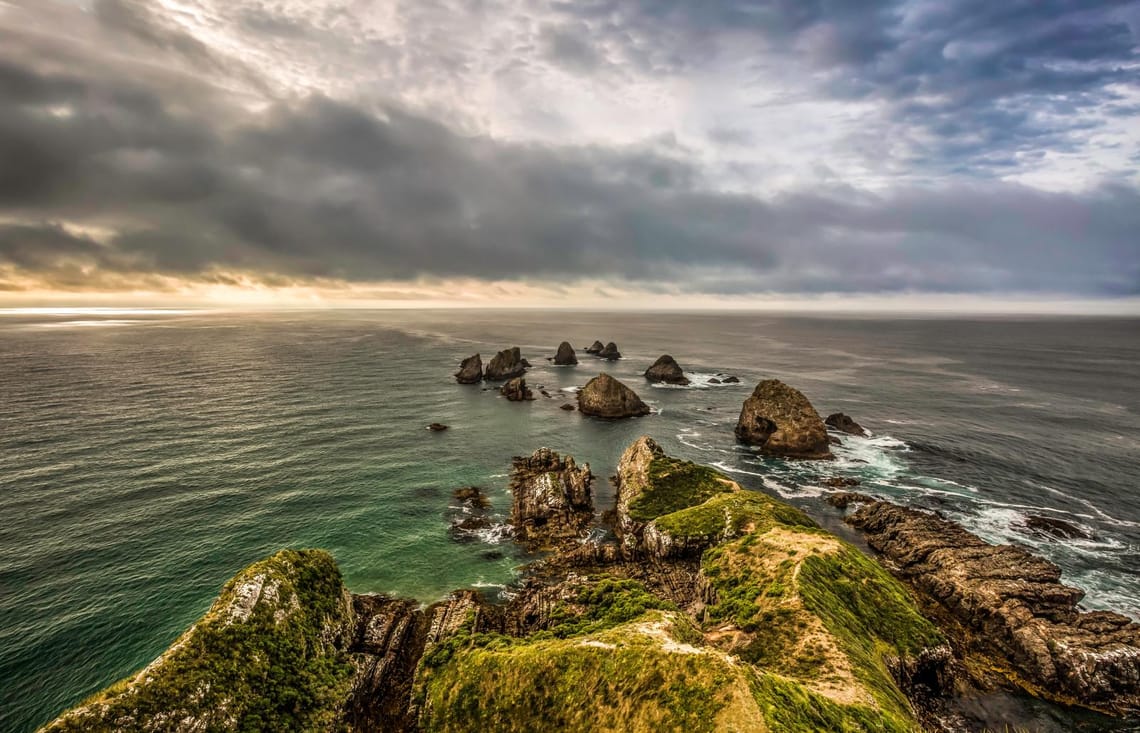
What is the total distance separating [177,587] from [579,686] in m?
36.2

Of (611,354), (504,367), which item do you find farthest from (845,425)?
A: (611,354)

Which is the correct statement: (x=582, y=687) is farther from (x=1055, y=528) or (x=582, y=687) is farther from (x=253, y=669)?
(x=1055, y=528)

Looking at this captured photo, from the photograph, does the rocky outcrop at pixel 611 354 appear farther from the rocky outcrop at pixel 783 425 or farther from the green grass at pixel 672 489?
the green grass at pixel 672 489

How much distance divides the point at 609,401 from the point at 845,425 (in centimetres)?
4284

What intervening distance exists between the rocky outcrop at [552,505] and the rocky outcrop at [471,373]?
6482 cm

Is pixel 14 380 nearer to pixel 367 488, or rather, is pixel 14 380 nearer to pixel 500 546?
pixel 367 488

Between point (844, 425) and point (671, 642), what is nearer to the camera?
point (671, 642)

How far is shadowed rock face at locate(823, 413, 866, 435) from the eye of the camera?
261 ft

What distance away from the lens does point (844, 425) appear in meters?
80.7

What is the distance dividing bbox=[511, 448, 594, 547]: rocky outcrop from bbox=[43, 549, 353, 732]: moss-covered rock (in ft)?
71.2

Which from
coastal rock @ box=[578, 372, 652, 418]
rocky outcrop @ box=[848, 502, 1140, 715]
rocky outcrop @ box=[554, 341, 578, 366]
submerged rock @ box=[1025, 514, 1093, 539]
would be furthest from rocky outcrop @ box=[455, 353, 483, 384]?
submerged rock @ box=[1025, 514, 1093, 539]

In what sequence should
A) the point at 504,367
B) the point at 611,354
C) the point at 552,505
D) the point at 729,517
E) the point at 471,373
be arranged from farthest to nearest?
the point at 611,354 < the point at 504,367 < the point at 471,373 < the point at 552,505 < the point at 729,517

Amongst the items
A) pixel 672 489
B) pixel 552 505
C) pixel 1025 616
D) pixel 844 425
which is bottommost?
pixel 552 505

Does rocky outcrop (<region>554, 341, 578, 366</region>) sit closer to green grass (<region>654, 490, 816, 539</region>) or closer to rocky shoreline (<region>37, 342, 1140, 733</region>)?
rocky shoreline (<region>37, 342, 1140, 733</region>)
